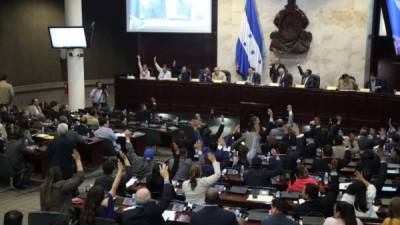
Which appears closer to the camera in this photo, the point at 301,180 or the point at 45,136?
the point at 301,180

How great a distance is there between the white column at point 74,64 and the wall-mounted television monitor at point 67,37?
754 mm

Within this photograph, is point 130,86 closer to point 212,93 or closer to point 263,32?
point 212,93

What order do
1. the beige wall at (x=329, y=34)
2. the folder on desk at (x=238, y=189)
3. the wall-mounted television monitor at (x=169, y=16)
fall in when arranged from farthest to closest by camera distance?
1. the wall-mounted television monitor at (x=169, y=16)
2. the beige wall at (x=329, y=34)
3. the folder on desk at (x=238, y=189)

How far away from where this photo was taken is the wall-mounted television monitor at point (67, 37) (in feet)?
55.3

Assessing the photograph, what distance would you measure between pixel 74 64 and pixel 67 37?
4.02 ft

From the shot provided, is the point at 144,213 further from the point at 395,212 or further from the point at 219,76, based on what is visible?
the point at 219,76

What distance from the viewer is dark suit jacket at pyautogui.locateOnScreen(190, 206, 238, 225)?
6.08 meters

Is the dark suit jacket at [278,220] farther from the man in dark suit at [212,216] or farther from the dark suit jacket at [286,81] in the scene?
the dark suit jacket at [286,81]

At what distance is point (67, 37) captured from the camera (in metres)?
17.0

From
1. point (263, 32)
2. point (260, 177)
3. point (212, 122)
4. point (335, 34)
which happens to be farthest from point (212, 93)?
point (260, 177)

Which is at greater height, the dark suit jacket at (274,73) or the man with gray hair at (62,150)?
the dark suit jacket at (274,73)

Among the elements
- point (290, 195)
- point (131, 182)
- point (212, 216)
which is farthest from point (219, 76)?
point (212, 216)

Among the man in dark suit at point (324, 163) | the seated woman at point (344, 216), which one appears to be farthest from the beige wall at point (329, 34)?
the seated woman at point (344, 216)

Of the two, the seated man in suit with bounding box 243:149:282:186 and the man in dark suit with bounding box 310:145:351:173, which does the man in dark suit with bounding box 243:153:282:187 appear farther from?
the man in dark suit with bounding box 310:145:351:173
